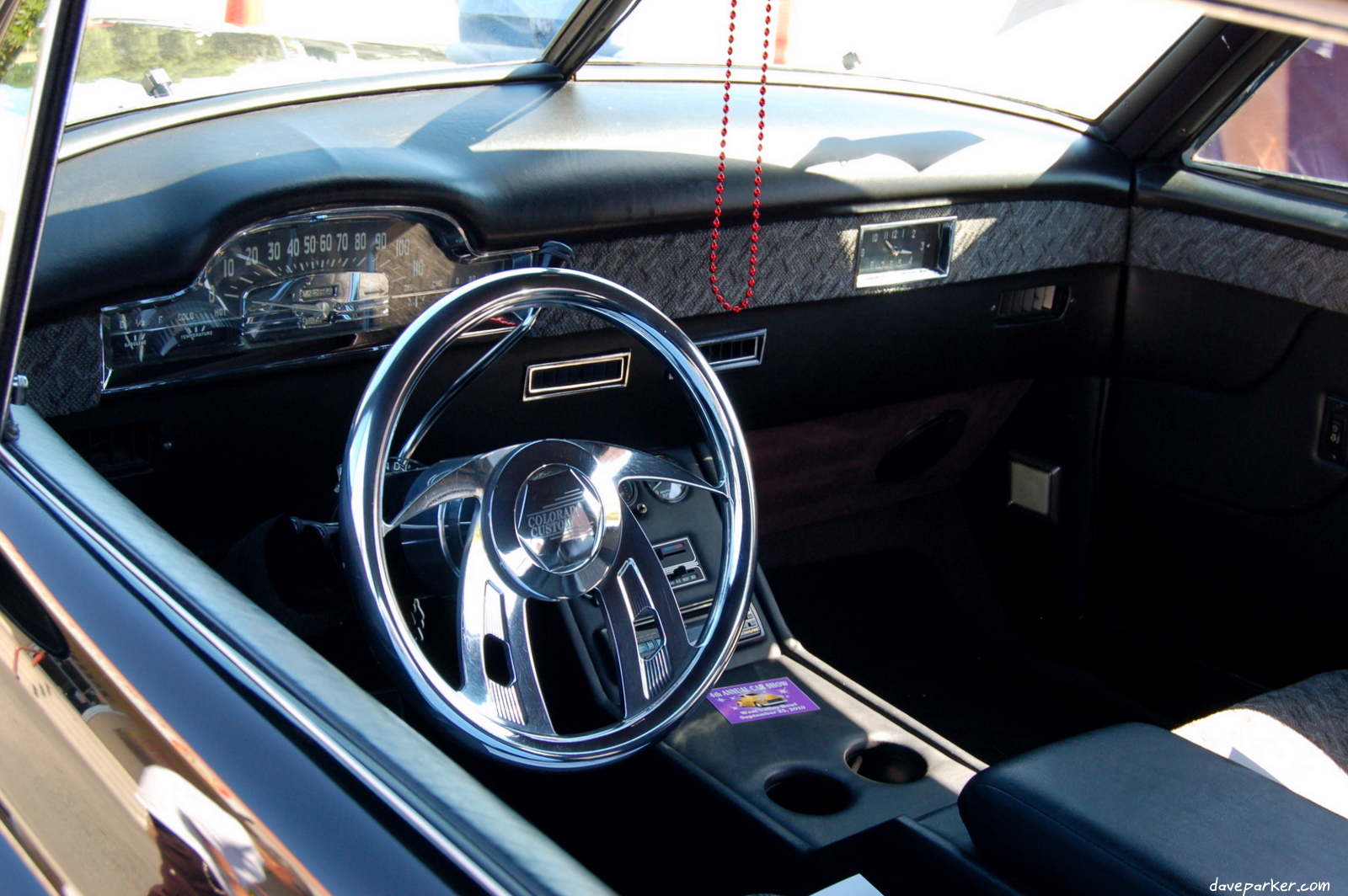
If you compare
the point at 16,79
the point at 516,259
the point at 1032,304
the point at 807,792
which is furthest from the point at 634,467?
the point at 1032,304

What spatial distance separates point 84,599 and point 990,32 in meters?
2.03

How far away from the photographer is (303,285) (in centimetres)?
162

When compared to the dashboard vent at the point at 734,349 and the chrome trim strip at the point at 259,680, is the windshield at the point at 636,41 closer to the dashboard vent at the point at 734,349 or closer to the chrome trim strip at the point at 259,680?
the dashboard vent at the point at 734,349

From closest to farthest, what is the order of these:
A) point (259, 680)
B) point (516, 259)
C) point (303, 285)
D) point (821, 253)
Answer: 1. point (259, 680)
2. point (303, 285)
3. point (516, 259)
4. point (821, 253)

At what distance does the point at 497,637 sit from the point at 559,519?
15cm

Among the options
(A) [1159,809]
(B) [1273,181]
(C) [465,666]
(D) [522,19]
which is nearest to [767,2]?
(D) [522,19]

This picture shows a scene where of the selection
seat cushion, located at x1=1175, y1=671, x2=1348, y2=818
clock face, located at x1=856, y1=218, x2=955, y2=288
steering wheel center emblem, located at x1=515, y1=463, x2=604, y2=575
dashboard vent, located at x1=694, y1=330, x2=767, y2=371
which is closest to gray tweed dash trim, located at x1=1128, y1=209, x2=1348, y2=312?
clock face, located at x1=856, y1=218, x2=955, y2=288

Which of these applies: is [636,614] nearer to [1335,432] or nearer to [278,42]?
[278,42]

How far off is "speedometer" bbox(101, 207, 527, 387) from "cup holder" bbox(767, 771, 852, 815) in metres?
0.80

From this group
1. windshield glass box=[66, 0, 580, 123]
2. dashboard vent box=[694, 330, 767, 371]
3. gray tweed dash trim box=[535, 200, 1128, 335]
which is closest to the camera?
windshield glass box=[66, 0, 580, 123]

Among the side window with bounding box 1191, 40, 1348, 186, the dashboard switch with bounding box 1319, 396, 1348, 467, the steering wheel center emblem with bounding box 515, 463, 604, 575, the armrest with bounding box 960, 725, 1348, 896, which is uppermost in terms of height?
the side window with bounding box 1191, 40, 1348, 186

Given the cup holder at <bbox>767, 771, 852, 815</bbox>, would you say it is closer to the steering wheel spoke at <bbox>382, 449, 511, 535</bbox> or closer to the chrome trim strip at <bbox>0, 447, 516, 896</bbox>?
the steering wheel spoke at <bbox>382, 449, 511, 535</bbox>

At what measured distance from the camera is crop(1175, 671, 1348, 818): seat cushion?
1550mm

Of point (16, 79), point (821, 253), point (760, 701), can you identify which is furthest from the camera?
point (821, 253)
